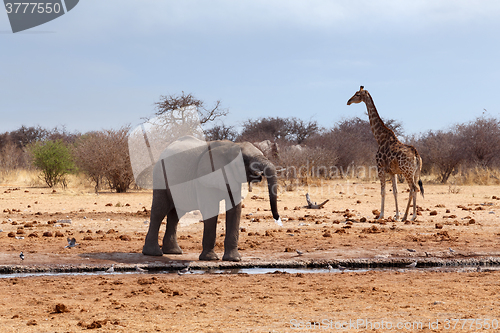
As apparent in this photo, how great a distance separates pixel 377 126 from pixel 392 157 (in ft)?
4.90

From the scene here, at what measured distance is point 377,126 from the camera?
15.4 m

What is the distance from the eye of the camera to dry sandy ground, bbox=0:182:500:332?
5.00 metres

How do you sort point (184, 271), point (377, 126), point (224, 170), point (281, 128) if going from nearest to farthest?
point (184, 271)
point (224, 170)
point (377, 126)
point (281, 128)

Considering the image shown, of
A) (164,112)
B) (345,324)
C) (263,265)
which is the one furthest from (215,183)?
(164,112)

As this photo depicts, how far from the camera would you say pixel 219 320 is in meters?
5.07

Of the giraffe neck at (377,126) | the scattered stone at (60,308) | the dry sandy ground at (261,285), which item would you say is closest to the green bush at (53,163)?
the dry sandy ground at (261,285)

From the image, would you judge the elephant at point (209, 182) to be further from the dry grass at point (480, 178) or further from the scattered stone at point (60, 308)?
the dry grass at point (480, 178)

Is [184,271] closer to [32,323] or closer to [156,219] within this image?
[156,219]

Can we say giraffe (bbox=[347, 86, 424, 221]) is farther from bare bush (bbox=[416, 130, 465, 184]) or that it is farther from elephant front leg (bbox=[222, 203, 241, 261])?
bare bush (bbox=[416, 130, 465, 184])

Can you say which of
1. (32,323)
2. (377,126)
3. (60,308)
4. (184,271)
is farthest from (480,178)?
(32,323)

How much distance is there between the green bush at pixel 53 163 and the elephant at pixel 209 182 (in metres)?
19.8

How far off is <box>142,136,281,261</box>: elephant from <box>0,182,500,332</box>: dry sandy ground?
473 mm

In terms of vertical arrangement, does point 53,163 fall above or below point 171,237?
A: above

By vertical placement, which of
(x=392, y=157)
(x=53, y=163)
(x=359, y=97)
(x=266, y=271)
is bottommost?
(x=266, y=271)
